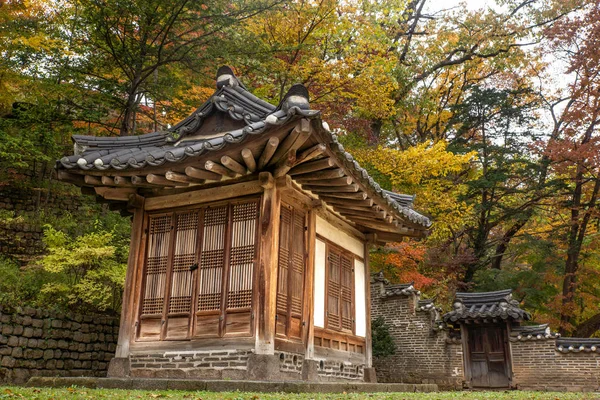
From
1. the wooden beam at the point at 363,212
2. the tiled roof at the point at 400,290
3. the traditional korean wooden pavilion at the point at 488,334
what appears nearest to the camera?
the wooden beam at the point at 363,212

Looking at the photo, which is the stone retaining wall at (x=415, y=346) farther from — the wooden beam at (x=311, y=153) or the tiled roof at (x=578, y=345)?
the wooden beam at (x=311, y=153)

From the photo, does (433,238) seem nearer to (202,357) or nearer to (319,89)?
(319,89)

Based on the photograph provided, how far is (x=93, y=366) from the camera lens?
11.9 m

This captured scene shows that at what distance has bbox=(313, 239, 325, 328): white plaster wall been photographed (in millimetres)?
9188

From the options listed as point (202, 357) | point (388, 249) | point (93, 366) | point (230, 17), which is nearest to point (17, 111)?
point (230, 17)

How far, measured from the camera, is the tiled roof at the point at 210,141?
644cm

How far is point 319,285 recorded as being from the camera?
940 centimetres

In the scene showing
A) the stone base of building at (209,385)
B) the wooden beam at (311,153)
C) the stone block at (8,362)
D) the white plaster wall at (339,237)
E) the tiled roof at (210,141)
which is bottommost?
the stone base of building at (209,385)

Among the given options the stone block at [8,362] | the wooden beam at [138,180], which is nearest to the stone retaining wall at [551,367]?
the wooden beam at [138,180]

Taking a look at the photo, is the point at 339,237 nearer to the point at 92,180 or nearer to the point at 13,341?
the point at 92,180

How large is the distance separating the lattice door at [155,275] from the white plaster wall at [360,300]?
4324mm

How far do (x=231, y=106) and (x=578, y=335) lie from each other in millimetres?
18778

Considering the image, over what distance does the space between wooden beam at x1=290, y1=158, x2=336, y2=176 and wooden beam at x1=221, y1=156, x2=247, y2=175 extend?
78 centimetres

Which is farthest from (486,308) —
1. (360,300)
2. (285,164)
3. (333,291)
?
(285,164)
